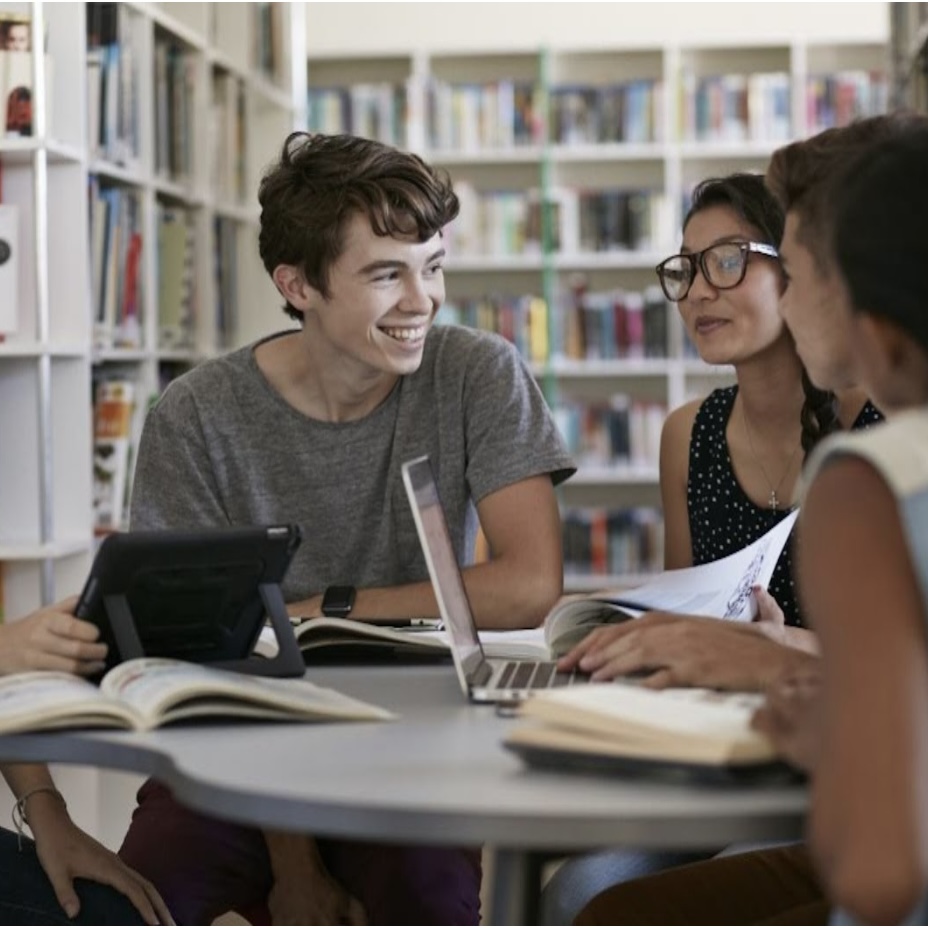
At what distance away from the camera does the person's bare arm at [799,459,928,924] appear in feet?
2.85

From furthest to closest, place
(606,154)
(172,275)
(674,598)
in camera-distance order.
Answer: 1. (606,154)
2. (172,275)
3. (674,598)

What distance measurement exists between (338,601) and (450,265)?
16.9 ft

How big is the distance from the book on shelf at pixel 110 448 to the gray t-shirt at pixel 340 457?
136 cm

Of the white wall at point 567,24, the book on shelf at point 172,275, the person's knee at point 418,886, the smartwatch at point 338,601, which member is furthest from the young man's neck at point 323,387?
the white wall at point 567,24

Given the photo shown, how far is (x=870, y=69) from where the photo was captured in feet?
23.1

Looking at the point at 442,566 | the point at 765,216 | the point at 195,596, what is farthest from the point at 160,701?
the point at 765,216

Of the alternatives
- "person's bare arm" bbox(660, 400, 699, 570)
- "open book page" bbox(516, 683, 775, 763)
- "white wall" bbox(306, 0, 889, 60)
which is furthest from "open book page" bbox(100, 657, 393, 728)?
"white wall" bbox(306, 0, 889, 60)

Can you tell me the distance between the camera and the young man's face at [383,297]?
2242 millimetres

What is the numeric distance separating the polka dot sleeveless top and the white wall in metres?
4.92

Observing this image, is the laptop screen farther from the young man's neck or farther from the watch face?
the young man's neck

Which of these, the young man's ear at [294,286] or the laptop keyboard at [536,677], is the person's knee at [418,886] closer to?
the laptop keyboard at [536,677]

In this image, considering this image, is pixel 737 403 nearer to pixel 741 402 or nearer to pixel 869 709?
pixel 741 402

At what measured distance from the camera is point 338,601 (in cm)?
199

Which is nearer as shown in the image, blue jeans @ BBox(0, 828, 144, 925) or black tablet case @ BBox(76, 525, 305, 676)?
black tablet case @ BBox(76, 525, 305, 676)
